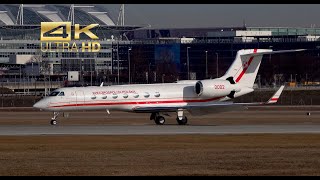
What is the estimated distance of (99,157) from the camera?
40656 mm

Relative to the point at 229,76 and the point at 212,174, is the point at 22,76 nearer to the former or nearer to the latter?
the point at 229,76

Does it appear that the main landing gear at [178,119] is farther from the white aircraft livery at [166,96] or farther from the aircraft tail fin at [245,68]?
the aircraft tail fin at [245,68]

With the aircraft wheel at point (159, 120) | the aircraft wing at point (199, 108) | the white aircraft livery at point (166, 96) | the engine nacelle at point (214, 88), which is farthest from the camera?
the engine nacelle at point (214, 88)

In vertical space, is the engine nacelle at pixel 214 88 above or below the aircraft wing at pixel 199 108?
above

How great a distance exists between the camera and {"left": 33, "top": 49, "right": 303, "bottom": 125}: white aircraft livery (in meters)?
66.9

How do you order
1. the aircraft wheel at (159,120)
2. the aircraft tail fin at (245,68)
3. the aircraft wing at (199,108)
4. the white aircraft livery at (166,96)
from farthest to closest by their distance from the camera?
1. the aircraft tail fin at (245,68)
2. the aircraft wheel at (159,120)
3. the white aircraft livery at (166,96)
4. the aircraft wing at (199,108)

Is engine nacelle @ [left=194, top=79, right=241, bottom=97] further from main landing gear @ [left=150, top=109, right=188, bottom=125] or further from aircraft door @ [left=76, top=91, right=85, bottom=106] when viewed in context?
aircraft door @ [left=76, top=91, right=85, bottom=106]

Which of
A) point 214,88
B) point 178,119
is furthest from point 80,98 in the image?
point 214,88

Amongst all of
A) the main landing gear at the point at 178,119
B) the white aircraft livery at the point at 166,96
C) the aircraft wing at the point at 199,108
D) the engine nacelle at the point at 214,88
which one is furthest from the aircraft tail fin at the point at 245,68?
the main landing gear at the point at 178,119

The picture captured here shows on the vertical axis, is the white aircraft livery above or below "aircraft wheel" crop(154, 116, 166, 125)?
above

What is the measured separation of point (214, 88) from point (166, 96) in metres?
3.49

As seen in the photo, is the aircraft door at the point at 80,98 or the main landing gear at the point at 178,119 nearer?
the aircraft door at the point at 80,98

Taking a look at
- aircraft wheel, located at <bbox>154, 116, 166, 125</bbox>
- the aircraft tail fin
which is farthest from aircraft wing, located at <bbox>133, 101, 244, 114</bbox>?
the aircraft tail fin

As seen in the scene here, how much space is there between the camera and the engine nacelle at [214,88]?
68188mm
